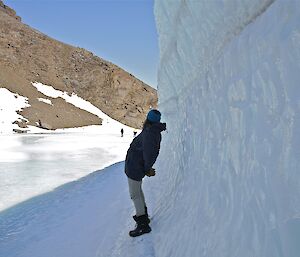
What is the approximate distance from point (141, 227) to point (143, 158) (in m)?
0.82

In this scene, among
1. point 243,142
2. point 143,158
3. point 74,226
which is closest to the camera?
point 243,142

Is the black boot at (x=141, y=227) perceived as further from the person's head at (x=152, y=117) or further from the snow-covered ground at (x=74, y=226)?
the person's head at (x=152, y=117)

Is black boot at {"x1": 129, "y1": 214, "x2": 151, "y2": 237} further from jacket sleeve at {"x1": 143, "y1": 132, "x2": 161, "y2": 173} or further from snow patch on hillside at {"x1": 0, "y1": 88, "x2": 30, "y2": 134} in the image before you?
snow patch on hillside at {"x1": 0, "y1": 88, "x2": 30, "y2": 134}

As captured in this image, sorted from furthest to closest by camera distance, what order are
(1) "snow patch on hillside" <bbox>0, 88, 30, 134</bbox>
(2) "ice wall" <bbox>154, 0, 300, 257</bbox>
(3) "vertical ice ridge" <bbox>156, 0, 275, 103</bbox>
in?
1. (1) "snow patch on hillside" <bbox>0, 88, 30, 134</bbox>
2. (3) "vertical ice ridge" <bbox>156, 0, 275, 103</bbox>
3. (2) "ice wall" <bbox>154, 0, 300, 257</bbox>

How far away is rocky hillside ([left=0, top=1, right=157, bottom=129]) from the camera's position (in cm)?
6706

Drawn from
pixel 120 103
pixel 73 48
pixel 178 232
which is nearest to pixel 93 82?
pixel 120 103

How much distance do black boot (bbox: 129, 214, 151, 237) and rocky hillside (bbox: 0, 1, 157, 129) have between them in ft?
Answer: 190

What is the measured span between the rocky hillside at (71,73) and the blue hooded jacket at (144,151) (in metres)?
58.0

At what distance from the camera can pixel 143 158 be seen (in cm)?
389

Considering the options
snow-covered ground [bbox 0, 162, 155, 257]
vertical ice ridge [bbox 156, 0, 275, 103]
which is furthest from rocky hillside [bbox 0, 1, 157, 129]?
vertical ice ridge [bbox 156, 0, 275, 103]

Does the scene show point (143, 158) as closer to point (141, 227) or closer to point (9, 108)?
point (141, 227)

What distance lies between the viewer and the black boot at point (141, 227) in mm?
3991

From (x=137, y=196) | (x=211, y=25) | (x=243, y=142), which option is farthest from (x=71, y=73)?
(x=243, y=142)

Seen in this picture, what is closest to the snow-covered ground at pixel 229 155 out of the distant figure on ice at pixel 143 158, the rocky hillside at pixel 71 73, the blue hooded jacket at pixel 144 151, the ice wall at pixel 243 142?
the ice wall at pixel 243 142
